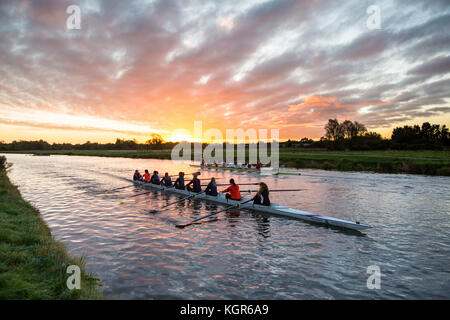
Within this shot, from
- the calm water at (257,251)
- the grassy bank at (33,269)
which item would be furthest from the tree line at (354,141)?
the grassy bank at (33,269)

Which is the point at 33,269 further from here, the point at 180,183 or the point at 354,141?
the point at 354,141

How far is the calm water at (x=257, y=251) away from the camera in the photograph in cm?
662

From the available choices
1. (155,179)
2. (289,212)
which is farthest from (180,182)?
(289,212)

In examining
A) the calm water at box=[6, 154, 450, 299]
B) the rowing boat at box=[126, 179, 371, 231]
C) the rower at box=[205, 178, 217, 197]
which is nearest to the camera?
the calm water at box=[6, 154, 450, 299]

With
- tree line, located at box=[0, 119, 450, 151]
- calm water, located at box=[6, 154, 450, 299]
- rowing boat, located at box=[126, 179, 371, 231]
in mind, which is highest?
tree line, located at box=[0, 119, 450, 151]

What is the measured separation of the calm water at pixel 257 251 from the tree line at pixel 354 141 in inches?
2636

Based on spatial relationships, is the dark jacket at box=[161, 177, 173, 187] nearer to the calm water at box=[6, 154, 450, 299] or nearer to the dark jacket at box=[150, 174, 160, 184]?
the dark jacket at box=[150, 174, 160, 184]

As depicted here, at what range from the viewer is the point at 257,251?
9.11 meters

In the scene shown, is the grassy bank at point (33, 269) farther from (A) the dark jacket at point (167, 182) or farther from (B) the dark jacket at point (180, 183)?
(A) the dark jacket at point (167, 182)

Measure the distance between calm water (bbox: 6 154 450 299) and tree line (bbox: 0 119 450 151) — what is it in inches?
2636

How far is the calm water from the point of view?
6.62 metres

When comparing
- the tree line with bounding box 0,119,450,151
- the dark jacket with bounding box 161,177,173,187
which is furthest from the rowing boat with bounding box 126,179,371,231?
the tree line with bounding box 0,119,450,151
